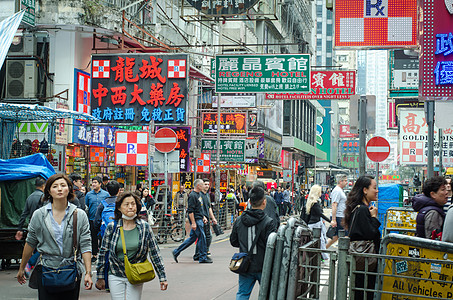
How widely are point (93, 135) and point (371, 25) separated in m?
13.4

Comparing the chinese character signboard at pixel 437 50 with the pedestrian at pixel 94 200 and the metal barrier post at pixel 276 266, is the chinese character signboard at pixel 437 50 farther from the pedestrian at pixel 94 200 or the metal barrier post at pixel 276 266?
the pedestrian at pixel 94 200

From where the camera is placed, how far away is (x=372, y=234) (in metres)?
7.26

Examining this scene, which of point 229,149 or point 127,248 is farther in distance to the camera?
point 229,149

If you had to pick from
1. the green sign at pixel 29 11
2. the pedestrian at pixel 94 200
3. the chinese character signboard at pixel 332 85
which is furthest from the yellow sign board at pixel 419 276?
the chinese character signboard at pixel 332 85

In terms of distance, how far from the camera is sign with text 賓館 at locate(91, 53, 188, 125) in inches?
812

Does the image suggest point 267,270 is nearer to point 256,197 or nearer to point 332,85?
point 256,197

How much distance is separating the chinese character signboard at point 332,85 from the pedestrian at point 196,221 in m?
10.9

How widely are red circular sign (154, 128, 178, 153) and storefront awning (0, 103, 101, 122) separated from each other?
1700mm

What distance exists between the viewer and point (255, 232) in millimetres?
7426

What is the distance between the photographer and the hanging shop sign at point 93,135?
22.4 meters

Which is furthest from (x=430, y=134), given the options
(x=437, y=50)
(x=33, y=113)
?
(x=33, y=113)

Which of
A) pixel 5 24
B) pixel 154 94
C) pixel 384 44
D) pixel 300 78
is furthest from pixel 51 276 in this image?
pixel 300 78

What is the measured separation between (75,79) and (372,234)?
689 inches

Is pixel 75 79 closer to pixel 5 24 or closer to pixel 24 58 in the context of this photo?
pixel 24 58
